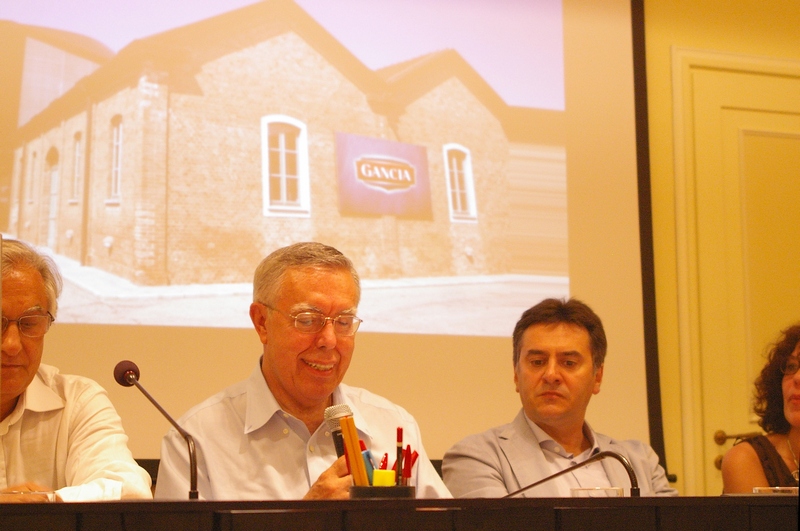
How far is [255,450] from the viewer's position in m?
2.02

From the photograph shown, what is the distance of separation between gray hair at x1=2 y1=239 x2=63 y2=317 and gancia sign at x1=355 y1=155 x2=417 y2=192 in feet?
5.58

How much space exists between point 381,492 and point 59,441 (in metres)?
0.96

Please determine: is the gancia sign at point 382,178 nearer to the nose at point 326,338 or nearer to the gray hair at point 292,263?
the gray hair at point 292,263

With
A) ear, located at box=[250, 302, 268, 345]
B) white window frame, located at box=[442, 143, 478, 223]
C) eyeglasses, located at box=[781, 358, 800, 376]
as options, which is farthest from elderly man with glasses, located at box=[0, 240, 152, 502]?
white window frame, located at box=[442, 143, 478, 223]

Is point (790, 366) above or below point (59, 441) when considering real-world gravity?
above

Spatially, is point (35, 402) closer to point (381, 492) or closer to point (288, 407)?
point (288, 407)

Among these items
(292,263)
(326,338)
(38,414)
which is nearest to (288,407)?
(326,338)

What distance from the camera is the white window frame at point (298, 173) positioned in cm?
338

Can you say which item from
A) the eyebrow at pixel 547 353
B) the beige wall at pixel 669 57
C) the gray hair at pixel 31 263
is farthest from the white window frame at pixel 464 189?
the gray hair at pixel 31 263

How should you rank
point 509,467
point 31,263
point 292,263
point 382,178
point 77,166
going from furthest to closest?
point 382,178 < point 77,166 < point 509,467 < point 292,263 < point 31,263

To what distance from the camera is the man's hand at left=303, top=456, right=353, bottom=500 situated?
1628 millimetres

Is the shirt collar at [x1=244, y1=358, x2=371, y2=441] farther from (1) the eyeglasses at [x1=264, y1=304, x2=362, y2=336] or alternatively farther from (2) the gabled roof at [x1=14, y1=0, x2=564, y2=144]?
(2) the gabled roof at [x1=14, y1=0, x2=564, y2=144]

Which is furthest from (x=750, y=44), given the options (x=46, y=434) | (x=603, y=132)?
(x=46, y=434)

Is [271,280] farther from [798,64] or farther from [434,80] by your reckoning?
[798,64]
